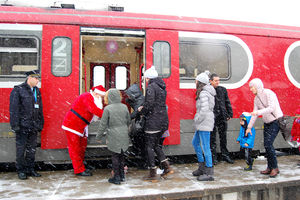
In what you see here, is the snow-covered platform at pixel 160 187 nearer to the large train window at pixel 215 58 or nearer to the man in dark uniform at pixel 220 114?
the man in dark uniform at pixel 220 114

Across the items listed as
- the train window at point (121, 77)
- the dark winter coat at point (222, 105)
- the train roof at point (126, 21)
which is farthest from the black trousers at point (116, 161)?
the train window at point (121, 77)

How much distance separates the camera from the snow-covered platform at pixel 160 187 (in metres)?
3.75

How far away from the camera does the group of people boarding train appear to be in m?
4.37

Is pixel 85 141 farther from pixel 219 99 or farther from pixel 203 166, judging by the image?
pixel 219 99

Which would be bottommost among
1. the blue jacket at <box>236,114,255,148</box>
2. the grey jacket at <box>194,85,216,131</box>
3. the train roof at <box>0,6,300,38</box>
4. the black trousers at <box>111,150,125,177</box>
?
the black trousers at <box>111,150,125,177</box>

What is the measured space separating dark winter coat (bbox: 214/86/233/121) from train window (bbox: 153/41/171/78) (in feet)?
4.01

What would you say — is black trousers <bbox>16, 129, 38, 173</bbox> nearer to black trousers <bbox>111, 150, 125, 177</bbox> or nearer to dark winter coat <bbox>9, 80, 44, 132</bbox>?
dark winter coat <bbox>9, 80, 44, 132</bbox>

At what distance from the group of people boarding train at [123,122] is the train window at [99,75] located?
335cm

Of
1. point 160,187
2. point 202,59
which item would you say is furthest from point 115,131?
point 202,59

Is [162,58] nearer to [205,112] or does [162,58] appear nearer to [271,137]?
[205,112]

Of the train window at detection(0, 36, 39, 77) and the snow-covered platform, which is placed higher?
the train window at detection(0, 36, 39, 77)

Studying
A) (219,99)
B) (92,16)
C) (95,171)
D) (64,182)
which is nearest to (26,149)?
(64,182)

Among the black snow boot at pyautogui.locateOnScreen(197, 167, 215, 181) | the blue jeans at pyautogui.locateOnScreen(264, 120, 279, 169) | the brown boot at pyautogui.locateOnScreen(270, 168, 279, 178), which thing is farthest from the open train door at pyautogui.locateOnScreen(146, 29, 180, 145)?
the brown boot at pyautogui.locateOnScreen(270, 168, 279, 178)

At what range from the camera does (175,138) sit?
17.9ft
